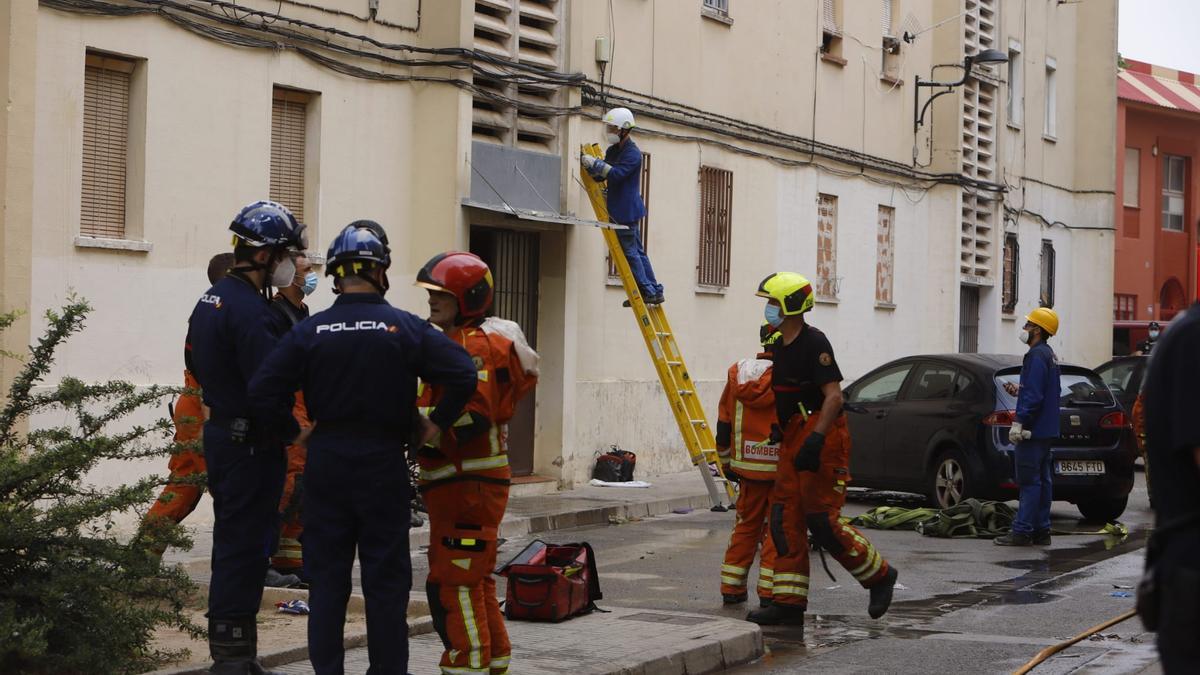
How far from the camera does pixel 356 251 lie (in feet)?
21.7

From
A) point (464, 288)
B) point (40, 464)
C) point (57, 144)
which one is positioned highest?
point (57, 144)

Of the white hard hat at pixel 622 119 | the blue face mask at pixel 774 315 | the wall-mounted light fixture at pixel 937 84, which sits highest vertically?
the wall-mounted light fixture at pixel 937 84

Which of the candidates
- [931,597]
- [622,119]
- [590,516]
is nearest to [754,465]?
[931,597]

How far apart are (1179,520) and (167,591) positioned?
4666 millimetres

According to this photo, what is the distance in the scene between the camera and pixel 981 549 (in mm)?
14242

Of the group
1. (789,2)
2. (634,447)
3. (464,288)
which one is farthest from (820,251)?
(464,288)

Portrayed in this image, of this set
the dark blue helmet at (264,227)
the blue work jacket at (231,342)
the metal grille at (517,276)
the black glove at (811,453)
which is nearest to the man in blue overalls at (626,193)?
the metal grille at (517,276)

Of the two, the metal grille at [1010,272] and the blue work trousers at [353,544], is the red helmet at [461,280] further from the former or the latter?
the metal grille at [1010,272]

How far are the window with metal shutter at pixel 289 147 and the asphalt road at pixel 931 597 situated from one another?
384 centimetres

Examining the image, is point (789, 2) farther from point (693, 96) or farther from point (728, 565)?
point (728, 565)

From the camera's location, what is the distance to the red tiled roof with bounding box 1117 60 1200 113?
45.6 meters

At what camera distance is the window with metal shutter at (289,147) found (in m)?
15.5

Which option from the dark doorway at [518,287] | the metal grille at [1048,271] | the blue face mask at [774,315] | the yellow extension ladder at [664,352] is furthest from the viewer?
the metal grille at [1048,271]

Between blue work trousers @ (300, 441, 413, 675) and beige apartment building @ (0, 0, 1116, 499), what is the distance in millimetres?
6579
